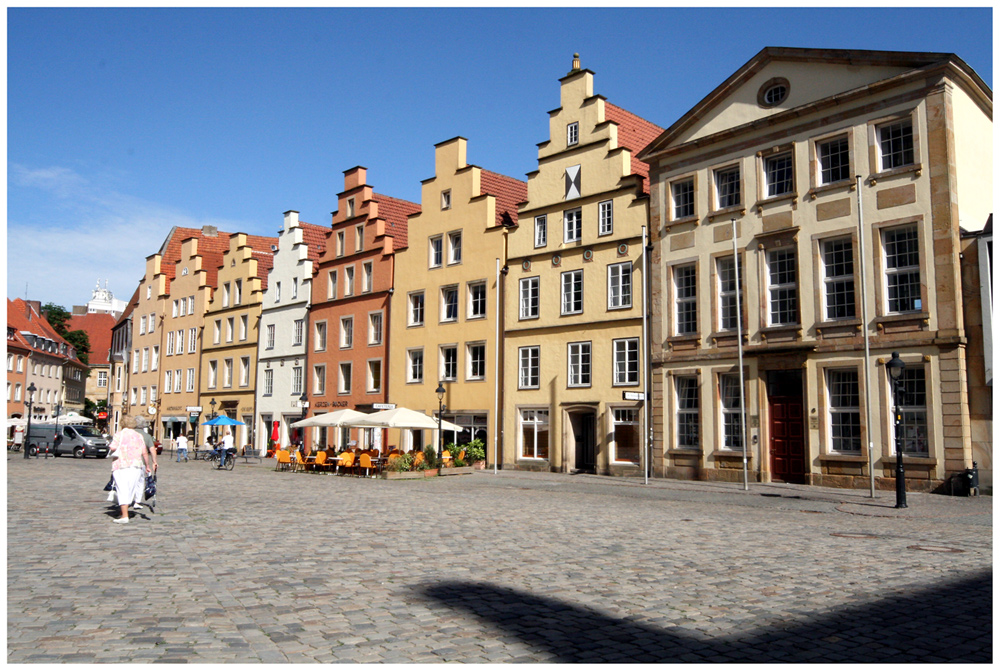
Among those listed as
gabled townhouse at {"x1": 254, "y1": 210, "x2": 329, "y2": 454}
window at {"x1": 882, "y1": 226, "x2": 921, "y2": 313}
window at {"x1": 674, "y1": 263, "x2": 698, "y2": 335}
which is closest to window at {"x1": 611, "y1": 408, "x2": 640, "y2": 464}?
window at {"x1": 674, "y1": 263, "x2": 698, "y2": 335}

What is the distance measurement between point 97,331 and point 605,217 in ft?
333

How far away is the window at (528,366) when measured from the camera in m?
35.6

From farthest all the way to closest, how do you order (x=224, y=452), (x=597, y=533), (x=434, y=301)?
(x=434, y=301)
(x=224, y=452)
(x=597, y=533)

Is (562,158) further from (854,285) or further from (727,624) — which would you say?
(727,624)

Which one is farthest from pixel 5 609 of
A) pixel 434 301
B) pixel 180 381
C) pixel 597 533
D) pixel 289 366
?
pixel 180 381

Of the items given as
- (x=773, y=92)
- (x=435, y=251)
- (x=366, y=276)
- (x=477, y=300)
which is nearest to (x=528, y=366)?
(x=477, y=300)

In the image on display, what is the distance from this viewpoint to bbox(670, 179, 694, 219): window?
30.4m

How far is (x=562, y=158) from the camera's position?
35062 millimetres

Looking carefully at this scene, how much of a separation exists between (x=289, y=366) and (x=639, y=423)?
2589 cm

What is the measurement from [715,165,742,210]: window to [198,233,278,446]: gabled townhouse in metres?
33.6

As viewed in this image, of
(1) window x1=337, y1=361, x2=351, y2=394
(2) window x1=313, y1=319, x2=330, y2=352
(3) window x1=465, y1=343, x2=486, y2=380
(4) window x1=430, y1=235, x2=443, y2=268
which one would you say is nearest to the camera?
(3) window x1=465, y1=343, x2=486, y2=380

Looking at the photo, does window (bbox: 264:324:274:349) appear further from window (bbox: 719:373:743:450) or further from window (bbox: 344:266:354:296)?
window (bbox: 719:373:743:450)

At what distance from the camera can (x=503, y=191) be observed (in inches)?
1634

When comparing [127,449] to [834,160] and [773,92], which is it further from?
[773,92]
